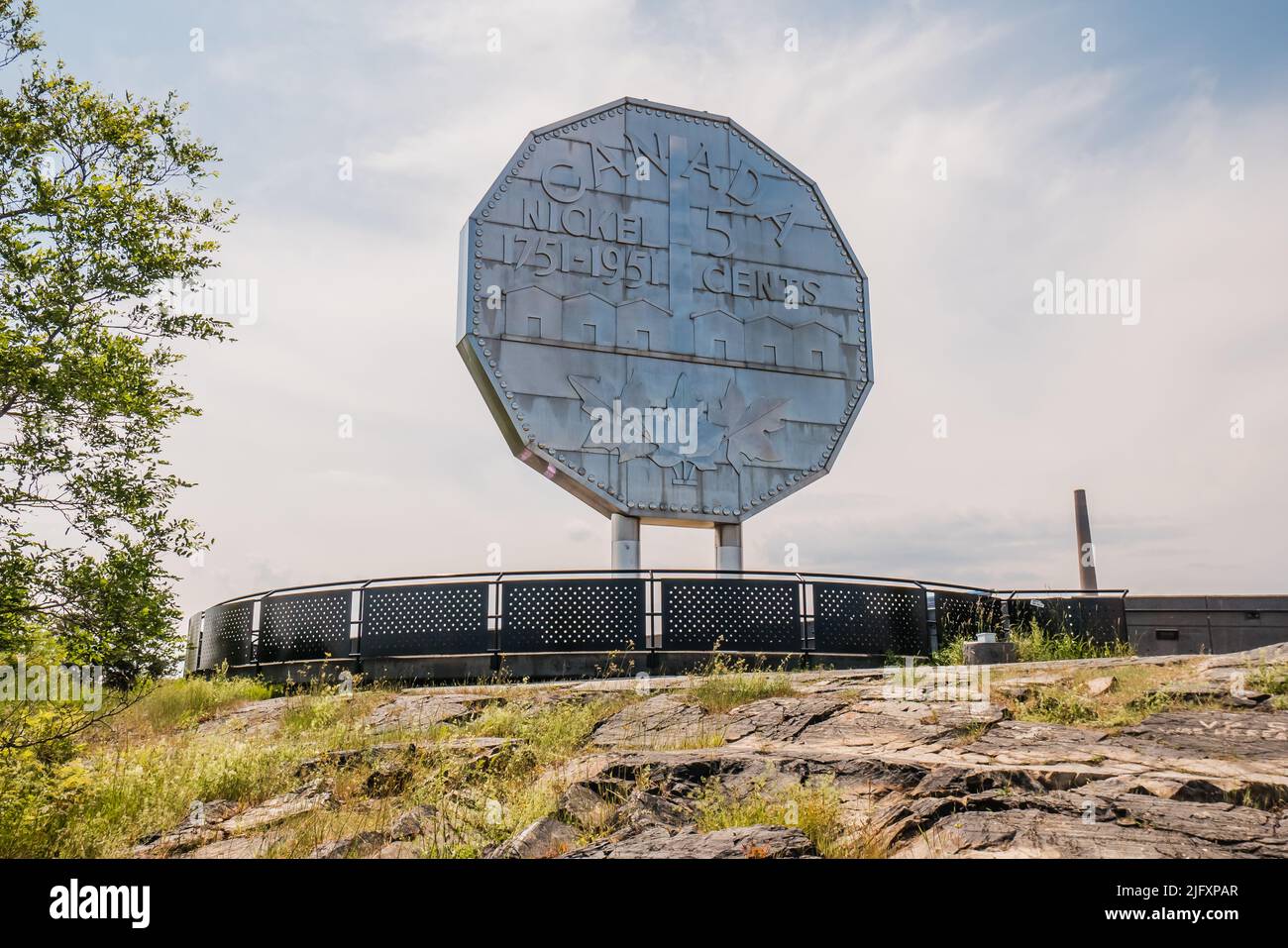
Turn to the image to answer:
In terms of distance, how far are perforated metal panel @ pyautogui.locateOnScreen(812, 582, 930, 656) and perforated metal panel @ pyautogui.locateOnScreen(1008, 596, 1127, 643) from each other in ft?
6.84

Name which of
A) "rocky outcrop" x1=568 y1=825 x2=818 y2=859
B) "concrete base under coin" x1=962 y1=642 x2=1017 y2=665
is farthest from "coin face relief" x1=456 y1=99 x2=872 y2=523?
"rocky outcrop" x1=568 y1=825 x2=818 y2=859

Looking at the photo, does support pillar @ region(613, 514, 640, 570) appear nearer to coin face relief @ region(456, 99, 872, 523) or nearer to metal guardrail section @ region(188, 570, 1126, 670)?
coin face relief @ region(456, 99, 872, 523)

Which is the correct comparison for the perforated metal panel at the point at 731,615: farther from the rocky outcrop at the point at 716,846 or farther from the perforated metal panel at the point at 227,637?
the rocky outcrop at the point at 716,846

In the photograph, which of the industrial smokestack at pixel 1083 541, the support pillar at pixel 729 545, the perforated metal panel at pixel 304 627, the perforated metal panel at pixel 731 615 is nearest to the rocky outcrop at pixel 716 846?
the perforated metal panel at pixel 731 615

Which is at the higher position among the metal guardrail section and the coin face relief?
the coin face relief

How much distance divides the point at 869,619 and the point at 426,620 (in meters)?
6.60

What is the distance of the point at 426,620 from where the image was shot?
13.9m

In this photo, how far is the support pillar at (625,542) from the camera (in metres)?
17.4

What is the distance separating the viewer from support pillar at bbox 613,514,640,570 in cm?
1744

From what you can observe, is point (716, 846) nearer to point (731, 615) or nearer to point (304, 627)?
point (731, 615)

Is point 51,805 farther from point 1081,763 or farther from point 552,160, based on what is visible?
point 552,160

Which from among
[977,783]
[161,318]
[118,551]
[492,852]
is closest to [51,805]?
[492,852]

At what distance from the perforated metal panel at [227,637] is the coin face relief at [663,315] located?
5487mm

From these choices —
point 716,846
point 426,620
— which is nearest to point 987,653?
point 426,620
